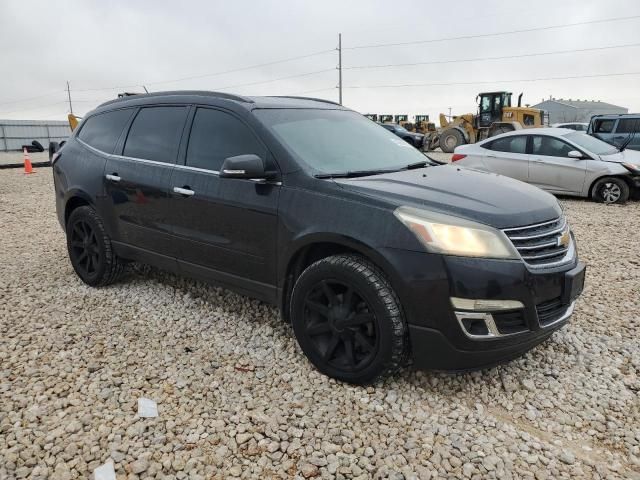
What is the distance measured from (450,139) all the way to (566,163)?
43.5 ft

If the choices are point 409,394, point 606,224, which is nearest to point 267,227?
point 409,394

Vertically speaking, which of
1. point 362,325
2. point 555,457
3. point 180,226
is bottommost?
point 555,457

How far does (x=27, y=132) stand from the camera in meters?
36.8

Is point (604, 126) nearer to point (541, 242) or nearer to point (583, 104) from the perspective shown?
point (541, 242)

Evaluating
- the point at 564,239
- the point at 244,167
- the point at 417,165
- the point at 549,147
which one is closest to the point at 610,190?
the point at 549,147

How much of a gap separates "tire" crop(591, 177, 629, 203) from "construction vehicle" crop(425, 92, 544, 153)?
11.1 meters

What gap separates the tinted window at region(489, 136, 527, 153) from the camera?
985cm

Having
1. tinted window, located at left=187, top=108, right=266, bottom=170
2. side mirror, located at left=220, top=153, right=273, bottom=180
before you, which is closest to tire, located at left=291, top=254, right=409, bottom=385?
side mirror, located at left=220, top=153, right=273, bottom=180

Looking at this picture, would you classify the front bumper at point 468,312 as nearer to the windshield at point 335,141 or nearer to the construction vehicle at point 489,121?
the windshield at point 335,141

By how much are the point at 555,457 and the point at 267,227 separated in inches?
79.5

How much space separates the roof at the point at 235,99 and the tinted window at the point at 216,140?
15 centimetres

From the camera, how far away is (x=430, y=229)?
8.36ft

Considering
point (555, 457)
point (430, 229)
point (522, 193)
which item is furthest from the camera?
point (522, 193)

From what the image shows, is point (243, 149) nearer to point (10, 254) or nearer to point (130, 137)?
point (130, 137)
